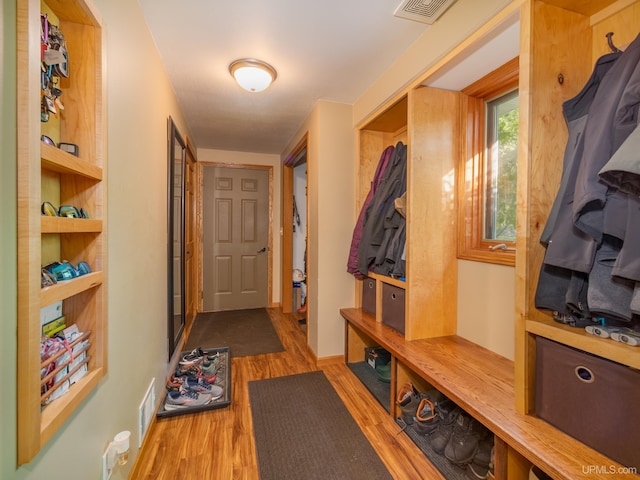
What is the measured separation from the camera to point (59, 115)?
36.1 inches

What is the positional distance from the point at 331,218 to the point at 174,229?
1.28 meters

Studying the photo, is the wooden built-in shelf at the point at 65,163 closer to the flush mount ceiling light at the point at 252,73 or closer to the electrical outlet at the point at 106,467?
the electrical outlet at the point at 106,467

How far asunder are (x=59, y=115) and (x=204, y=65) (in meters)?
1.31

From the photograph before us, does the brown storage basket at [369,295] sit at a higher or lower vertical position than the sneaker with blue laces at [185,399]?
higher

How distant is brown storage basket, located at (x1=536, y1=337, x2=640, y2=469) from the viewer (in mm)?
855

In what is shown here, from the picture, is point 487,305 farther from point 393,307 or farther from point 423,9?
point 423,9

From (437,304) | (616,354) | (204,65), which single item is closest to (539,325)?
(616,354)

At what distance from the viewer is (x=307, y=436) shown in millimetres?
1675

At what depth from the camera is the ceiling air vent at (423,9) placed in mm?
1406

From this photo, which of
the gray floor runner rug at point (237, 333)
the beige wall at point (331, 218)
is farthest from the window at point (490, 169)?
the gray floor runner rug at point (237, 333)

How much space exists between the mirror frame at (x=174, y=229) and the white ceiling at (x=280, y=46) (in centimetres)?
44

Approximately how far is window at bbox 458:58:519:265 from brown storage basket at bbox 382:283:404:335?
1.56ft

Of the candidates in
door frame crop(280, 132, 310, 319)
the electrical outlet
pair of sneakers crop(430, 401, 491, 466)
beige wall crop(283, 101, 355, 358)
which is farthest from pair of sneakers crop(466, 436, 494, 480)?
door frame crop(280, 132, 310, 319)

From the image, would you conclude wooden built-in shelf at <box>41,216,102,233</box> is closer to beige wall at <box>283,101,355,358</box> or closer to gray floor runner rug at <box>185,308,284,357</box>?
beige wall at <box>283,101,355,358</box>
